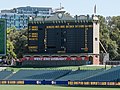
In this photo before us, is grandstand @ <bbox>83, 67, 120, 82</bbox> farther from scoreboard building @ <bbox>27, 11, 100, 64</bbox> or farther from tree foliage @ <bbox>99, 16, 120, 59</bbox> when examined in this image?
tree foliage @ <bbox>99, 16, 120, 59</bbox>

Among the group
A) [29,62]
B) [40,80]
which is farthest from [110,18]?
[40,80]

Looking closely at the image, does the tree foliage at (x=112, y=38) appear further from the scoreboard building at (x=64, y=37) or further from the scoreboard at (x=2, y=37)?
the scoreboard at (x=2, y=37)

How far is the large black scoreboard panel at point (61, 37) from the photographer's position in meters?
49.7

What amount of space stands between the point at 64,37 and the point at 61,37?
1.01 ft

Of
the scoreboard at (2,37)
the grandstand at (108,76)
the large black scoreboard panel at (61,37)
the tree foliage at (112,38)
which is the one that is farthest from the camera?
the tree foliage at (112,38)

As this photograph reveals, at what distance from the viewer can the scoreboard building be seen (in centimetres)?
4972

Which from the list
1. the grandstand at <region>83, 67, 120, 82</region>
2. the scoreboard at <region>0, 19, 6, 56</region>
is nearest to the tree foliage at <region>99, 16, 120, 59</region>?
the grandstand at <region>83, 67, 120, 82</region>

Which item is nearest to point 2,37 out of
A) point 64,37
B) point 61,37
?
point 61,37

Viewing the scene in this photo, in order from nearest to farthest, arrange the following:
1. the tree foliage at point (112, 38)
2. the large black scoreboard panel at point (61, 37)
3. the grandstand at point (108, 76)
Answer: the grandstand at point (108, 76) < the large black scoreboard panel at point (61, 37) < the tree foliage at point (112, 38)

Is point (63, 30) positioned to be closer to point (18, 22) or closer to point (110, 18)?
point (110, 18)

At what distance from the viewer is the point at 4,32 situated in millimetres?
46812

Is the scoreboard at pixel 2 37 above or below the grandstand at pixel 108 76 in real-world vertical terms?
above

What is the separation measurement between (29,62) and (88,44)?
797 centimetres

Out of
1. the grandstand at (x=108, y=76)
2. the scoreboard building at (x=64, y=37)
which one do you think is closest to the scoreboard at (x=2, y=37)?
the scoreboard building at (x=64, y=37)
